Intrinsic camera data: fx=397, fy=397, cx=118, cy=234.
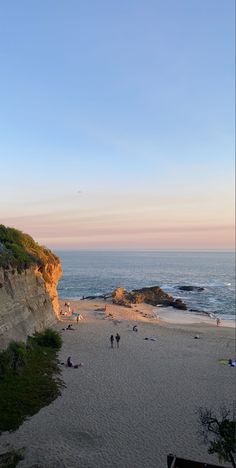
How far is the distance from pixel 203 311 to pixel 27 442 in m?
48.0

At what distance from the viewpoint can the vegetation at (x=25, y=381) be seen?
59.3ft

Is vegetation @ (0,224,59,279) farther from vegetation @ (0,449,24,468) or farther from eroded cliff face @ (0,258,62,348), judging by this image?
vegetation @ (0,449,24,468)

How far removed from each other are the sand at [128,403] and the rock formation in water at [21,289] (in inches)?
134

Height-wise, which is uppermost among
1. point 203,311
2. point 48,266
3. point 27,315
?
point 48,266

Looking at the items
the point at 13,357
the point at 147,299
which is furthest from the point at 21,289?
the point at 147,299

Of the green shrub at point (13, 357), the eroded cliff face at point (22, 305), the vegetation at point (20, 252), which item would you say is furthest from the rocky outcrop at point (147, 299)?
the green shrub at point (13, 357)

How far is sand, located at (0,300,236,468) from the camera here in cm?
1573

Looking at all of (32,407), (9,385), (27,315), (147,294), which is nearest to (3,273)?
(27,315)

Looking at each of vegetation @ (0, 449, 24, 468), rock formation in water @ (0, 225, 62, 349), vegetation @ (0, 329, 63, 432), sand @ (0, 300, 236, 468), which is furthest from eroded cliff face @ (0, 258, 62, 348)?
vegetation @ (0, 449, 24, 468)

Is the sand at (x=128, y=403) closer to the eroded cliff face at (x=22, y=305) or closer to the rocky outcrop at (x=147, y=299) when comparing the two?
the eroded cliff face at (x=22, y=305)

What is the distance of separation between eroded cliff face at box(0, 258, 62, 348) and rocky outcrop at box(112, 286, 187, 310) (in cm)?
2924

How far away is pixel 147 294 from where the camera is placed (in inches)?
2803

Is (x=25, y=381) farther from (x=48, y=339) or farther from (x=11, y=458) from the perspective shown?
(x=48, y=339)

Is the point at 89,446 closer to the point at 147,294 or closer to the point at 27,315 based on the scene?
the point at 27,315
